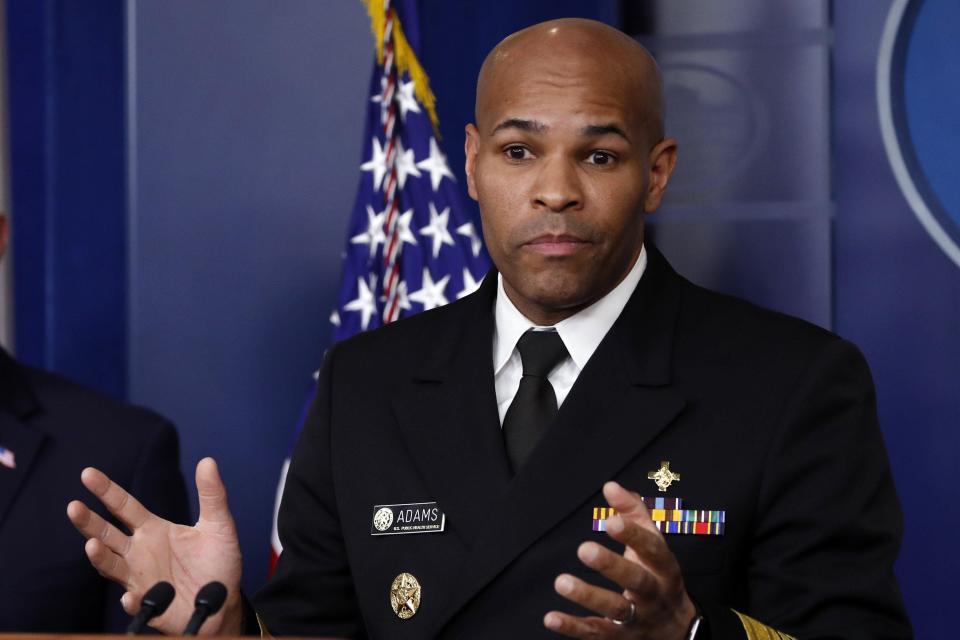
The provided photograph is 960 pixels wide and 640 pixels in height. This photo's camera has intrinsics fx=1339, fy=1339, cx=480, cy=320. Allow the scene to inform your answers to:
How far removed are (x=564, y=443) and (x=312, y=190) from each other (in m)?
1.63

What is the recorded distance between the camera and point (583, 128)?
1.73 meters

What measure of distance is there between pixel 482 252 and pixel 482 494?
1.23 metres

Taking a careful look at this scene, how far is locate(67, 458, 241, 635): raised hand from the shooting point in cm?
159

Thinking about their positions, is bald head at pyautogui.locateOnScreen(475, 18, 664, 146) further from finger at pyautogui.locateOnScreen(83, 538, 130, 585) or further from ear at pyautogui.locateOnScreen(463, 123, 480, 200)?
finger at pyautogui.locateOnScreen(83, 538, 130, 585)

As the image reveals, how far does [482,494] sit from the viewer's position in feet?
5.60

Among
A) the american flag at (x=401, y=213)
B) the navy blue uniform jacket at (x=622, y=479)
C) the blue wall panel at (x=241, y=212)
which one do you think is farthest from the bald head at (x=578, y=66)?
the blue wall panel at (x=241, y=212)

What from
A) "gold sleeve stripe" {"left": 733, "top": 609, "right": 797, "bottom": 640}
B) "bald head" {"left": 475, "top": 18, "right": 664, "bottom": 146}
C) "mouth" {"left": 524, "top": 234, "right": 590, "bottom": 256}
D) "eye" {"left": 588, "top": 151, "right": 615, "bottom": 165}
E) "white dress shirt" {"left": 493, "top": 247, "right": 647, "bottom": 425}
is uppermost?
"bald head" {"left": 475, "top": 18, "right": 664, "bottom": 146}


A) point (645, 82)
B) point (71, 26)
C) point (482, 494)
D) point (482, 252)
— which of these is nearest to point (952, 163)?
point (482, 252)

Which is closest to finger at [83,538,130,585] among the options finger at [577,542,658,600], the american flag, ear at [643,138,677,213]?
finger at [577,542,658,600]

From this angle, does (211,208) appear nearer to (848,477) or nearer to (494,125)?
(494,125)

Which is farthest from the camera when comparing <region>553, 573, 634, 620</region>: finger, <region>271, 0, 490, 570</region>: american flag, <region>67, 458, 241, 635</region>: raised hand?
<region>271, 0, 490, 570</region>: american flag

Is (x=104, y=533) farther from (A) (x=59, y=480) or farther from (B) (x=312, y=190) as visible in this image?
(B) (x=312, y=190)

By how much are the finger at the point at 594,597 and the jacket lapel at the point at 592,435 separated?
0.33 metres

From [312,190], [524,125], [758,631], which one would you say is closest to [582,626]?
[758,631]
